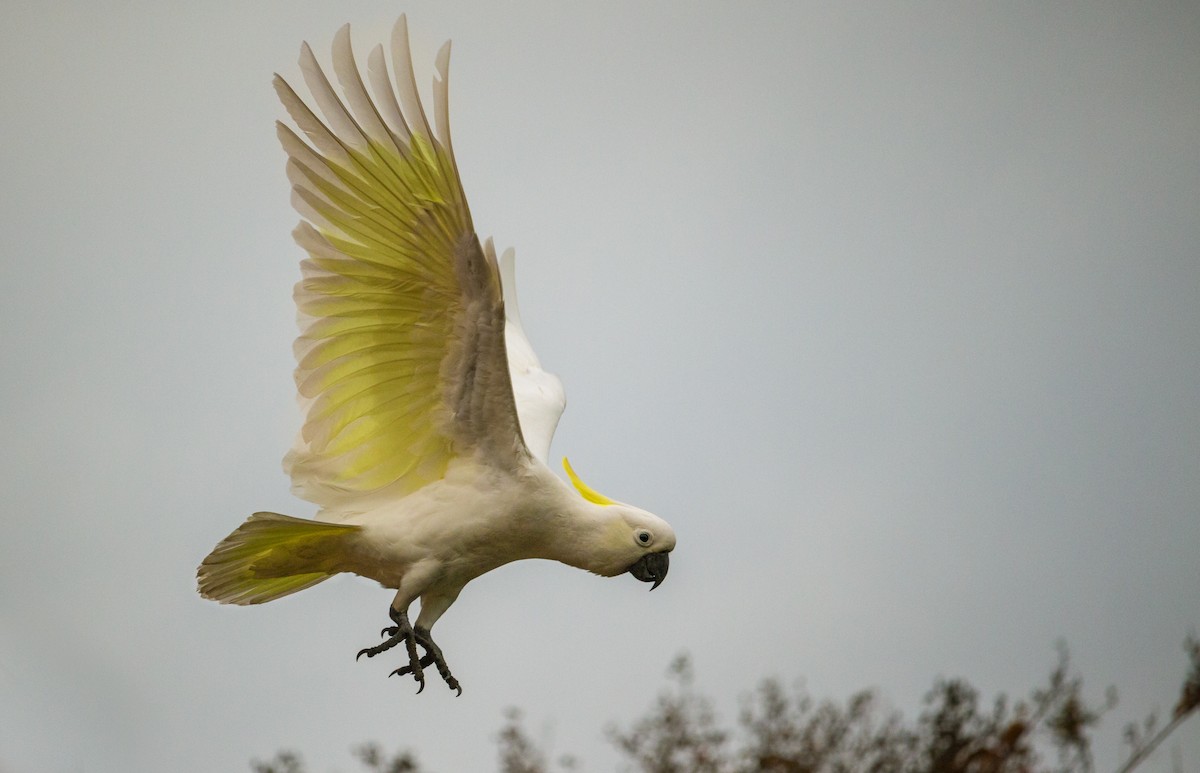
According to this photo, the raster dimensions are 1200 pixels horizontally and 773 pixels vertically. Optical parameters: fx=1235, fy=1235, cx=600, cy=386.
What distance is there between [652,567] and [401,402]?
1.20 metres

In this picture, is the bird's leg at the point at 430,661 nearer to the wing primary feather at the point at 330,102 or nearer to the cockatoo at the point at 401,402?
the cockatoo at the point at 401,402

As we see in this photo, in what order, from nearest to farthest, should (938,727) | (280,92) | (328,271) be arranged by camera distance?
(938,727) → (280,92) → (328,271)

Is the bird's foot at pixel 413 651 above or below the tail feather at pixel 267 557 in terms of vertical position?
below

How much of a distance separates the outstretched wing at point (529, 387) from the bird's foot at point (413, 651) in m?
1.03

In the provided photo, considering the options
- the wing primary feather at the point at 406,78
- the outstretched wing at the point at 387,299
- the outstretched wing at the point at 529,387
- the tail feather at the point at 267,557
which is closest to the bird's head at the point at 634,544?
the outstretched wing at the point at 387,299

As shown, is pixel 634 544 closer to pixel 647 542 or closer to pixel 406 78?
pixel 647 542

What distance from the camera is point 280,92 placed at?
13.6 feet

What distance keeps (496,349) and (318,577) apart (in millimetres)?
1449

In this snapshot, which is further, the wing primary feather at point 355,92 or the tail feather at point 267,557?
the tail feather at point 267,557

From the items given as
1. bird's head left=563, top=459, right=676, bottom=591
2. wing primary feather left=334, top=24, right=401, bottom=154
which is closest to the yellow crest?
bird's head left=563, top=459, right=676, bottom=591

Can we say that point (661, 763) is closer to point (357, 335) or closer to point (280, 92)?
point (357, 335)

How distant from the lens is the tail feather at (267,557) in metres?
4.51

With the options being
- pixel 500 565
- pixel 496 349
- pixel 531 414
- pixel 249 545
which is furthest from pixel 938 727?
pixel 531 414

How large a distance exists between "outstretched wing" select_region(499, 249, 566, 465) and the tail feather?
39.9 inches
